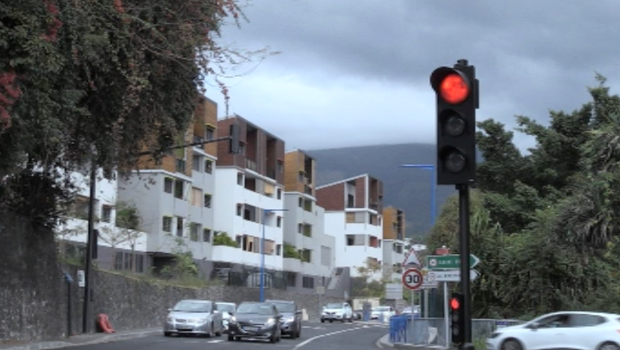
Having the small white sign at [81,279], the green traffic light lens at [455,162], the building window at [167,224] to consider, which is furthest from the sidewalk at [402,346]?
the building window at [167,224]

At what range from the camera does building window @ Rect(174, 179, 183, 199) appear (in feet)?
215

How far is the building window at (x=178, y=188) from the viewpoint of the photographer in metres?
65.4

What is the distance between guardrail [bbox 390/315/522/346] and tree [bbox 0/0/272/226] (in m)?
12.7

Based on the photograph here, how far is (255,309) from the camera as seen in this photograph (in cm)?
3475

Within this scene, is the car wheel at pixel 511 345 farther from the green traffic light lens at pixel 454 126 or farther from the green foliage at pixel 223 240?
the green foliage at pixel 223 240

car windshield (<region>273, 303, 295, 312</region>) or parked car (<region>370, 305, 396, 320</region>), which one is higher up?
car windshield (<region>273, 303, 295, 312</region>)

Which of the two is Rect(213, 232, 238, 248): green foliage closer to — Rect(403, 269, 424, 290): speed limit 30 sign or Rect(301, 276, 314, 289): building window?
Rect(301, 276, 314, 289): building window

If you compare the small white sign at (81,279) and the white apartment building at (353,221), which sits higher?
the white apartment building at (353,221)

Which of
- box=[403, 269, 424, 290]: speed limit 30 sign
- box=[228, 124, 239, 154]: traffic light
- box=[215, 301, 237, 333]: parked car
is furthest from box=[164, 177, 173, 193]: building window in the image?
box=[228, 124, 239, 154]: traffic light

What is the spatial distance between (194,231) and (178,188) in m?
4.75

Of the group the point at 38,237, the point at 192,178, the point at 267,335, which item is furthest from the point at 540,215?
the point at 192,178

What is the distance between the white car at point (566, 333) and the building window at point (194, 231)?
150ft

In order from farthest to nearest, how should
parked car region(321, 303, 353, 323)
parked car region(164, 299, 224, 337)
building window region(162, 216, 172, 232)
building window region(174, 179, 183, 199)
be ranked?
parked car region(321, 303, 353, 323)
building window region(174, 179, 183, 199)
building window region(162, 216, 172, 232)
parked car region(164, 299, 224, 337)

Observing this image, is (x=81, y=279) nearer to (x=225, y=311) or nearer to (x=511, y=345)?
(x=225, y=311)
